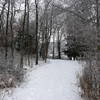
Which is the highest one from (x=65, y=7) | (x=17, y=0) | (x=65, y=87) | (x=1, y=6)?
(x=17, y=0)

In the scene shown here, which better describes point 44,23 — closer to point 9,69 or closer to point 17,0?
point 17,0

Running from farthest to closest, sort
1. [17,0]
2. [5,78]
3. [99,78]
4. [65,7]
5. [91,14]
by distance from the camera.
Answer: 1. [17,0]
2. [65,7]
3. [91,14]
4. [5,78]
5. [99,78]

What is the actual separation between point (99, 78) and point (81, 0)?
268 inches

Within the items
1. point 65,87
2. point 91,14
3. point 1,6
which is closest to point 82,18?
point 91,14

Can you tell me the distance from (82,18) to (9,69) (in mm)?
5771

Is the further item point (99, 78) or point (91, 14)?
point (91, 14)

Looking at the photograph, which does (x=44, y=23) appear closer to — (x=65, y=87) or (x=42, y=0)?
(x=42, y=0)

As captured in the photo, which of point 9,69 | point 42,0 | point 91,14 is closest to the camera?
point 9,69

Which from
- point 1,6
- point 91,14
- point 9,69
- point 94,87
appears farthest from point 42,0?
point 94,87

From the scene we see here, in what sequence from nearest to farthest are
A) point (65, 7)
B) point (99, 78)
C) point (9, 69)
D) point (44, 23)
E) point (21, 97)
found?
point (99, 78) → point (21, 97) → point (9, 69) → point (65, 7) → point (44, 23)

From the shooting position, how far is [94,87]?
437cm

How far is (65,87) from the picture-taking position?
6.16m

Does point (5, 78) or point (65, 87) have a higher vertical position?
point (5, 78)

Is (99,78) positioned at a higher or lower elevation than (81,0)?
lower
